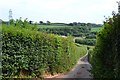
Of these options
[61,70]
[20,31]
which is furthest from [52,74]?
[20,31]

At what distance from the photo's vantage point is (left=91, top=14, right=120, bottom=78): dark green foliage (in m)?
13.2

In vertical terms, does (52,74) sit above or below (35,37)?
below

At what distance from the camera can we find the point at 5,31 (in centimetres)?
1966

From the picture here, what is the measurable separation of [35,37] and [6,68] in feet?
16.8

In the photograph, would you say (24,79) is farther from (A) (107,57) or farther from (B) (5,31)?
(A) (107,57)

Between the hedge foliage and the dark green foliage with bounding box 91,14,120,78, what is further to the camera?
the hedge foliage

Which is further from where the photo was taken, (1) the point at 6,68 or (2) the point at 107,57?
(1) the point at 6,68

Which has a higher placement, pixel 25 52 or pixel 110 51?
pixel 110 51

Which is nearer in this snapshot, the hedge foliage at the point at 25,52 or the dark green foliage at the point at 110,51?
the dark green foliage at the point at 110,51

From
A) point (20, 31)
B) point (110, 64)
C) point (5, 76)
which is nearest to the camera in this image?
point (110, 64)

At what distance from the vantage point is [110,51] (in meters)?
14.9

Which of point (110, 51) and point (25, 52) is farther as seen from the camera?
point (25, 52)

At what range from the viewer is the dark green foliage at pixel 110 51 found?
13.2 meters

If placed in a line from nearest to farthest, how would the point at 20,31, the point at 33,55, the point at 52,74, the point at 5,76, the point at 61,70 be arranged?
the point at 5,76 < the point at 20,31 < the point at 33,55 < the point at 52,74 < the point at 61,70
